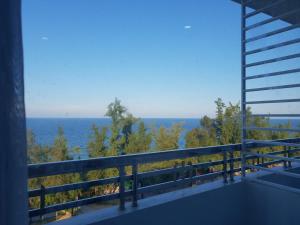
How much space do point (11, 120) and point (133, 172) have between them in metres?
1.54

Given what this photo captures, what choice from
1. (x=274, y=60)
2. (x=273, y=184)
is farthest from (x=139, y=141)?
(x=274, y=60)

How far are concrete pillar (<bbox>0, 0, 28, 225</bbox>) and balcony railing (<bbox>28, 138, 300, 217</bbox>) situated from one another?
0.96 metres

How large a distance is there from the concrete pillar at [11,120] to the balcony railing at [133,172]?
96 centimetres

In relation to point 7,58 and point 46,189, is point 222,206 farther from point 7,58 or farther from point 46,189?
point 7,58

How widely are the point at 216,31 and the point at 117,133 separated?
41.9ft

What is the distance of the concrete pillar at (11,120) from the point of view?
59cm

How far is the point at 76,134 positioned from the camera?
2598 cm

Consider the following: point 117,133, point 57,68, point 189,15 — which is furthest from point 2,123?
point 57,68

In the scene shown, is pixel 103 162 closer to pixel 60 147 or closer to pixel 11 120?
pixel 11 120

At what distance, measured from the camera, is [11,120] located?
0.61 meters

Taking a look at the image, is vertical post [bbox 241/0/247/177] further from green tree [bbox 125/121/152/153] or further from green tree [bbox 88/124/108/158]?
green tree [bbox 125/121/152/153]

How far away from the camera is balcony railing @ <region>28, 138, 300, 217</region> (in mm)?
1655

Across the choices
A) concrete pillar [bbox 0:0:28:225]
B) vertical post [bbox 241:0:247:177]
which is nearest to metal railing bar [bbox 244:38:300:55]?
vertical post [bbox 241:0:247:177]

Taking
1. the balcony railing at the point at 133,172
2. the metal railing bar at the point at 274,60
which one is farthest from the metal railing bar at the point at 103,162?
the metal railing bar at the point at 274,60
